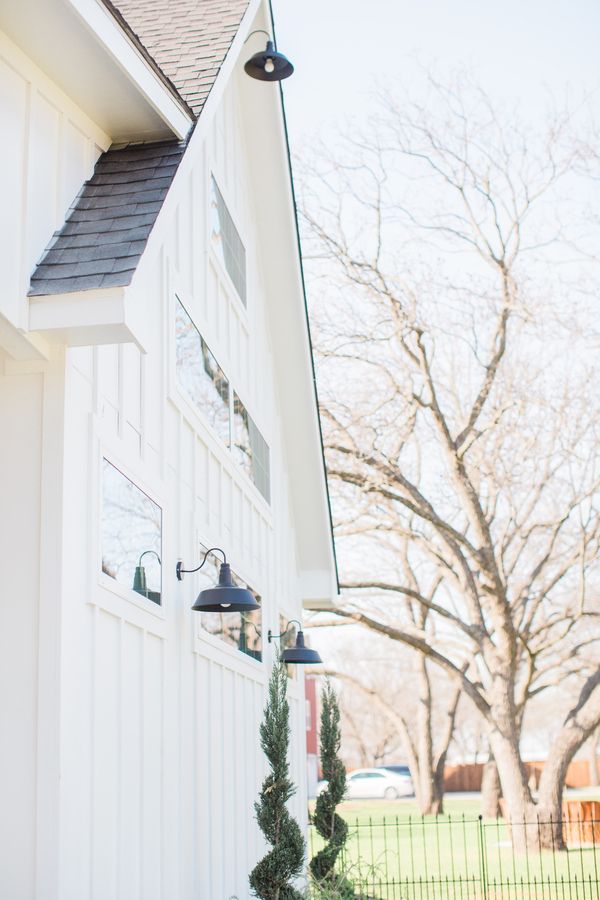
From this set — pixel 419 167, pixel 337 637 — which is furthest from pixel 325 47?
pixel 337 637

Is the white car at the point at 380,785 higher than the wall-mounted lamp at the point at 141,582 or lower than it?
lower

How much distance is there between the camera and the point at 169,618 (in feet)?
22.9

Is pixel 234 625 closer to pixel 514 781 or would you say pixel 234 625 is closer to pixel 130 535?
pixel 130 535

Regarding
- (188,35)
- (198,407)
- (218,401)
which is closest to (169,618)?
(198,407)

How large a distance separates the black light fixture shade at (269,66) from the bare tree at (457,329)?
11878mm

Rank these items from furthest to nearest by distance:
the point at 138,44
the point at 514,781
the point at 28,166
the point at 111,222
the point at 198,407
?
the point at 514,781
the point at 198,407
the point at 138,44
the point at 111,222
the point at 28,166

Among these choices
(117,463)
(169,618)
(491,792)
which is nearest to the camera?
(117,463)

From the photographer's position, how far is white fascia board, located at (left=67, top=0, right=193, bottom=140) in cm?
516

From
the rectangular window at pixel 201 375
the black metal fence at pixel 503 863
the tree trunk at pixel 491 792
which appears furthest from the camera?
the tree trunk at pixel 491 792

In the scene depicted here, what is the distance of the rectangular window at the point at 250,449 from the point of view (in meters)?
10.0

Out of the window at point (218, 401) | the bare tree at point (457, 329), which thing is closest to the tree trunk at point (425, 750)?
the bare tree at point (457, 329)

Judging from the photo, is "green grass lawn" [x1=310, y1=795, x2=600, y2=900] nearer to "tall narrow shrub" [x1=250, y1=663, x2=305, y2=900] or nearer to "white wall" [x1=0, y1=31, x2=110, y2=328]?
"tall narrow shrub" [x1=250, y1=663, x2=305, y2=900]

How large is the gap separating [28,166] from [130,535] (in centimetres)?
219

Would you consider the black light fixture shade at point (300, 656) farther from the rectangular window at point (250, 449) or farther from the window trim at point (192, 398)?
the window trim at point (192, 398)
